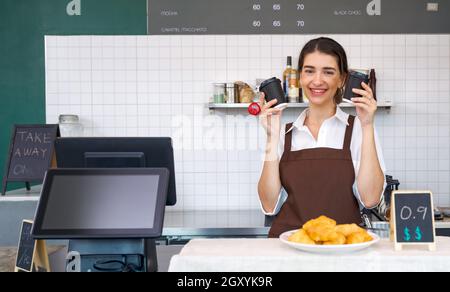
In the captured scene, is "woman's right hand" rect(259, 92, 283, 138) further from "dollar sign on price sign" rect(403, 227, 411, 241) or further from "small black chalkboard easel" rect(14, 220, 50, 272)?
"small black chalkboard easel" rect(14, 220, 50, 272)

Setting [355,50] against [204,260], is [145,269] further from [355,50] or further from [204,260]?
[355,50]

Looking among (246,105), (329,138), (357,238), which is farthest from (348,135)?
(246,105)

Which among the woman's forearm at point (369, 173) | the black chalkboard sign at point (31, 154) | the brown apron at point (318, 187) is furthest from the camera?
the black chalkboard sign at point (31, 154)

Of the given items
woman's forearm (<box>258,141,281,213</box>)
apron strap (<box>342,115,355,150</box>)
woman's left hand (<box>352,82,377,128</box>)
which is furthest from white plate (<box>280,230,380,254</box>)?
apron strap (<box>342,115,355,150</box>)

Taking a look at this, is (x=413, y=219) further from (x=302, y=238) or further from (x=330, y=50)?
(x=330, y=50)

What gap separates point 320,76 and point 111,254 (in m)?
0.94

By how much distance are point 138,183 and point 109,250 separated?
0.24m

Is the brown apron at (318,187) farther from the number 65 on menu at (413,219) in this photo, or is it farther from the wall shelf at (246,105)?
the wall shelf at (246,105)

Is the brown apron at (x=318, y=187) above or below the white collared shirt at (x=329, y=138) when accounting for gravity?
below

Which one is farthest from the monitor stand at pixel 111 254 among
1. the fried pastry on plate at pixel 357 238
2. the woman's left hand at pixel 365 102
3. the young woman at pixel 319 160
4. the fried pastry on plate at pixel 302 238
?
the woman's left hand at pixel 365 102

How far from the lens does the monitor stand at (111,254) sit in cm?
138

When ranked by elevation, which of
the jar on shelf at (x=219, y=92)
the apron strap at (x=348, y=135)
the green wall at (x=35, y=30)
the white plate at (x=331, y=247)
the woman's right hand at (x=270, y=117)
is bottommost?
the white plate at (x=331, y=247)

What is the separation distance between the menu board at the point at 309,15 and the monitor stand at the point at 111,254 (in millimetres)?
2558

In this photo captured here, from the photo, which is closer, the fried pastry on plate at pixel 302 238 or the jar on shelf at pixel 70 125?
the fried pastry on plate at pixel 302 238
